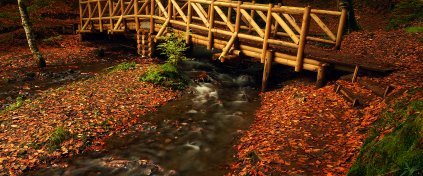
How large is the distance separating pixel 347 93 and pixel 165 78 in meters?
7.17

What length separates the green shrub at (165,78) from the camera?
40.8ft

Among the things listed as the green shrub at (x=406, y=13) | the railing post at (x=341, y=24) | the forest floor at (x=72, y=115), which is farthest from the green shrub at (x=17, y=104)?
the green shrub at (x=406, y=13)

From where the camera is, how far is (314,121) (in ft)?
26.3

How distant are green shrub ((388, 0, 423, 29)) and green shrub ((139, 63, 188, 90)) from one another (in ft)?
41.1

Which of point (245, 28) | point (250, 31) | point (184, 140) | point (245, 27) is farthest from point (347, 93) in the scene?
point (250, 31)

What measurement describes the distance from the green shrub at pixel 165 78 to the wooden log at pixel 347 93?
6.29 m

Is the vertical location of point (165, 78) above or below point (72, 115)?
above

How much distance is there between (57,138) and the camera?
305 inches

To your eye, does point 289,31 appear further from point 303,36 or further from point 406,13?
point 406,13

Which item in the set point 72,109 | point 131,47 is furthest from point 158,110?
point 131,47

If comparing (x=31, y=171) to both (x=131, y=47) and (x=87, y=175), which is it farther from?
(x=131, y=47)

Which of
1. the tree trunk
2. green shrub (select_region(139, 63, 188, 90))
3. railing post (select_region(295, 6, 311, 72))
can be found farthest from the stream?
the tree trunk

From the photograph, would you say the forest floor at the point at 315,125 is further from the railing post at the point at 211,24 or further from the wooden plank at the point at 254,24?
the railing post at the point at 211,24

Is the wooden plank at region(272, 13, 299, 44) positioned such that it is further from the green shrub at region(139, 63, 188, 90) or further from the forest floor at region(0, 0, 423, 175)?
the green shrub at region(139, 63, 188, 90)
